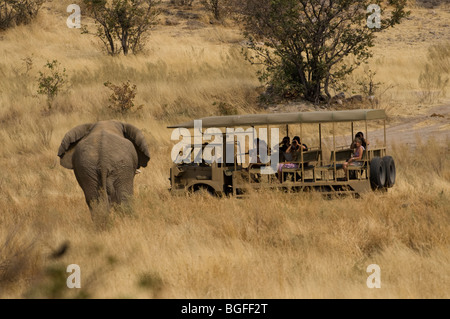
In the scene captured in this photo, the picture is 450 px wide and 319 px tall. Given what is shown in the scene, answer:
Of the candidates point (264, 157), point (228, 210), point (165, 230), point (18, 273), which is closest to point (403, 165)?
point (264, 157)

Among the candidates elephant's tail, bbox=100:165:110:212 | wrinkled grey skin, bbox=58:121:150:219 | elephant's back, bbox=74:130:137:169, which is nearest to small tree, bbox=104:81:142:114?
wrinkled grey skin, bbox=58:121:150:219

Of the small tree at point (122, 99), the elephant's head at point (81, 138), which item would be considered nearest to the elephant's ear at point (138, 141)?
the elephant's head at point (81, 138)

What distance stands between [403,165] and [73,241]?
8.34 m

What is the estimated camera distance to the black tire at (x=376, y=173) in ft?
41.3

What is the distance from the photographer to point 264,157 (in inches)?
520

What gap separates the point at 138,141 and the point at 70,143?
3.27 ft

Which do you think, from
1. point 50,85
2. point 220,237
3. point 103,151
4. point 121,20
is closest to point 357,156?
point 220,237

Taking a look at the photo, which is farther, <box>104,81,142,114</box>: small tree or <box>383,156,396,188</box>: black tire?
<box>104,81,142,114</box>: small tree

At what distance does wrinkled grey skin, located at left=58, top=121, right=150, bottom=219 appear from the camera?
10586 mm

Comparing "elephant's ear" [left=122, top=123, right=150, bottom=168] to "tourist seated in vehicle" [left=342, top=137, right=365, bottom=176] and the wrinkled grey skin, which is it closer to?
the wrinkled grey skin

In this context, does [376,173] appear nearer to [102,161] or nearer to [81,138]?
[102,161]

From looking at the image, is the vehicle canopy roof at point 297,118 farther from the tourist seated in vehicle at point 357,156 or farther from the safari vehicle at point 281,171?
the tourist seated in vehicle at point 357,156

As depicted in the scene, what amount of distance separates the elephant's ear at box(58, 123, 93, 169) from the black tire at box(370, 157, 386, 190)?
4.66 metres

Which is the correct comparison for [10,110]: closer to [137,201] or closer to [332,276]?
[137,201]
